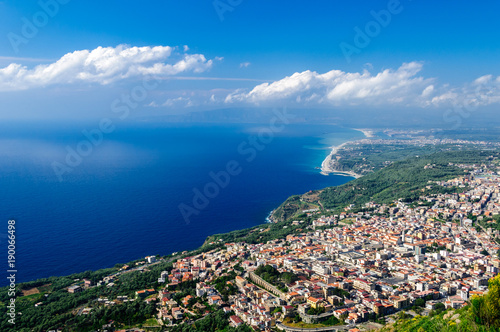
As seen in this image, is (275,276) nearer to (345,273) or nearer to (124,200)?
(345,273)

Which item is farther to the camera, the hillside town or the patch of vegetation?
the patch of vegetation

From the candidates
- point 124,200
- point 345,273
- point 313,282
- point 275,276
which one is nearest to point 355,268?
point 345,273

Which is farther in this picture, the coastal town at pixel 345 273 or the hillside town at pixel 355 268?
the hillside town at pixel 355 268

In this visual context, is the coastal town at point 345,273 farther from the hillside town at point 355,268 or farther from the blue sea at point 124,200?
the blue sea at point 124,200

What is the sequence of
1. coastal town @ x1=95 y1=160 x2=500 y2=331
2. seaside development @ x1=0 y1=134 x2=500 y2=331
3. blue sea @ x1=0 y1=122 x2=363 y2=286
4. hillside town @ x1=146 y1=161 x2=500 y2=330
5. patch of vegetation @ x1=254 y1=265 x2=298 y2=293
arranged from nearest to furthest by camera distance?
seaside development @ x1=0 y1=134 x2=500 y2=331 → coastal town @ x1=95 y1=160 x2=500 y2=331 → hillside town @ x1=146 y1=161 x2=500 y2=330 → patch of vegetation @ x1=254 y1=265 x2=298 y2=293 → blue sea @ x1=0 y1=122 x2=363 y2=286

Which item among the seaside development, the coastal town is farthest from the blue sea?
the coastal town

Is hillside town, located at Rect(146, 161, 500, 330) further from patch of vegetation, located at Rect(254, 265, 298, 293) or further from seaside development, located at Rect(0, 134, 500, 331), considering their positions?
patch of vegetation, located at Rect(254, 265, 298, 293)

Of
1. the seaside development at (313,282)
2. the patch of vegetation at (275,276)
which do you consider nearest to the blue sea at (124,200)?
the seaside development at (313,282)
